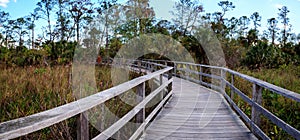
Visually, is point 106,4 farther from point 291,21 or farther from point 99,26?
point 291,21

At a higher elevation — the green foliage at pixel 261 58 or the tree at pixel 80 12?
the tree at pixel 80 12

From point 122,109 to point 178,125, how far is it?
868mm

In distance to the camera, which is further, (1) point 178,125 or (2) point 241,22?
(2) point 241,22

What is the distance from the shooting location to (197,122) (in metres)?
4.26

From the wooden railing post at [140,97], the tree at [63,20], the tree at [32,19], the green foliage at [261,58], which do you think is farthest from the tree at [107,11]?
the wooden railing post at [140,97]

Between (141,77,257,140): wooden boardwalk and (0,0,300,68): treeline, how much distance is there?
301 inches

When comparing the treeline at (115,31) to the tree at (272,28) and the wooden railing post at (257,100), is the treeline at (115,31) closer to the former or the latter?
the tree at (272,28)

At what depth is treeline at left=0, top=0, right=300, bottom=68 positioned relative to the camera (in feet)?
Result: 51.9

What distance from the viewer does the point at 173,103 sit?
576cm

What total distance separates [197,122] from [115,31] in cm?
1877

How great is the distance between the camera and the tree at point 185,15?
18.0 metres

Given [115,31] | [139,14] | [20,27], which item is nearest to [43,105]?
[139,14]

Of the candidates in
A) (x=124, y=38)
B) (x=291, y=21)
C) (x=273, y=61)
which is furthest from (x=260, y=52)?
(x=291, y=21)

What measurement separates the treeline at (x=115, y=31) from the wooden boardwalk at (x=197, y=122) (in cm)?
765
